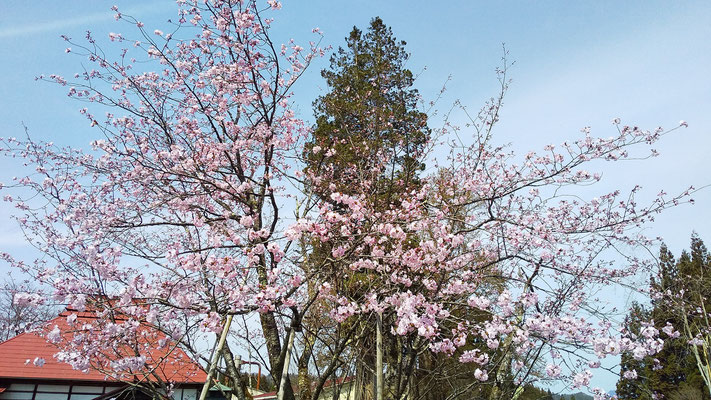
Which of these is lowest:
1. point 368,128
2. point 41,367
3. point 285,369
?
point 285,369

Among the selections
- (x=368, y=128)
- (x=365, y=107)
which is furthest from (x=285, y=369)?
(x=365, y=107)

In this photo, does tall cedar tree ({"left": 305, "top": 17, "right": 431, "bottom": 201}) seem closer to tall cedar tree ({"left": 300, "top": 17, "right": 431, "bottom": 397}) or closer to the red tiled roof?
tall cedar tree ({"left": 300, "top": 17, "right": 431, "bottom": 397})

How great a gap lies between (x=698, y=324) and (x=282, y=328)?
12.2 meters

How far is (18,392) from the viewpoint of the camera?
9688 mm

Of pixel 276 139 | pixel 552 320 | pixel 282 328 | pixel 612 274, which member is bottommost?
pixel 552 320

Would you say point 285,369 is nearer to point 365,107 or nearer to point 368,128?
point 368,128

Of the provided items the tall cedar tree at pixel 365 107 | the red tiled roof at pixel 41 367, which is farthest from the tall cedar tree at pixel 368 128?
the red tiled roof at pixel 41 367

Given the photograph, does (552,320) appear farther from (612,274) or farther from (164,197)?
(164,197)

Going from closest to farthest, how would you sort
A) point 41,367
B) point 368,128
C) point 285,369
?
point 285,369, point 368,128, point 41,367

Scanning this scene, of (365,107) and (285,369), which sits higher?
(365,107)

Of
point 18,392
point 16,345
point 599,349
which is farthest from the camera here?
point 16,345

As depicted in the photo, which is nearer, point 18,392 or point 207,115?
point 207,115

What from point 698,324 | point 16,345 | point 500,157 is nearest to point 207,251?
point 500,157

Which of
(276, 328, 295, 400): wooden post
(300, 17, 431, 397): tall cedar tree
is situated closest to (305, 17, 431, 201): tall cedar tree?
(300, 17, 431, 397): tall cedar tree
